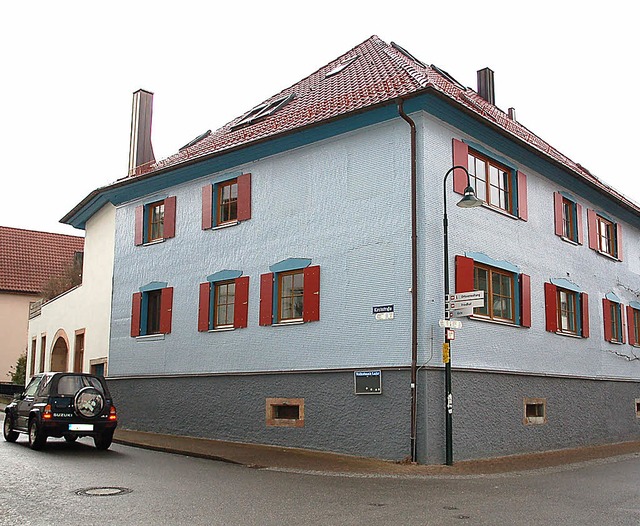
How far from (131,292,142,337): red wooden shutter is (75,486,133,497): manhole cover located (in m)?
11.0

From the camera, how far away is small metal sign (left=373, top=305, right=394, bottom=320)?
607 inches

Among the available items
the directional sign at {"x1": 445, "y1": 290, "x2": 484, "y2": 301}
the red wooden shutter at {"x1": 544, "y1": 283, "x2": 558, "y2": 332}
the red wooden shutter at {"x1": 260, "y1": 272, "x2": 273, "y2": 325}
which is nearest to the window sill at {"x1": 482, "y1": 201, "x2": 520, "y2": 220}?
the red wooden shutter at {"x1": 544, "y1": 283, "x2": 558, "y2": 332}

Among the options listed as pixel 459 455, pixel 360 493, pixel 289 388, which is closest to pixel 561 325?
pixel 459 455

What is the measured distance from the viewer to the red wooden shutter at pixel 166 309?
2027 cm

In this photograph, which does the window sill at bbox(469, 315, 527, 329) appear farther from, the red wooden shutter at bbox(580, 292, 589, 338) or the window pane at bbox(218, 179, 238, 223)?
the window pane at bbox(218, 179, 238, 223)

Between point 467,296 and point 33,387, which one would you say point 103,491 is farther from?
point 467,296

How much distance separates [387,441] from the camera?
1482 centimetres

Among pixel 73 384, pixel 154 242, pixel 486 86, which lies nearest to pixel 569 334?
pixel 486 86

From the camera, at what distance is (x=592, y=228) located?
2234 centimetres

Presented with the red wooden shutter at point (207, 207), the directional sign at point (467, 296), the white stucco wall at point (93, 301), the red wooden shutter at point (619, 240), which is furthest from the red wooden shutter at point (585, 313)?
the white stucco wall at point (93, 301)

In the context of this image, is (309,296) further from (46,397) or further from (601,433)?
(601,433)

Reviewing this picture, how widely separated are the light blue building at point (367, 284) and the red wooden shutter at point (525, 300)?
4.7 inches

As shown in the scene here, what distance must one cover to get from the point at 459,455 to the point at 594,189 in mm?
9929

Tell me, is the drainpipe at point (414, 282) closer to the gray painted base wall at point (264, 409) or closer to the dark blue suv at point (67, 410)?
the gray painted base wall at point (264, 409)
